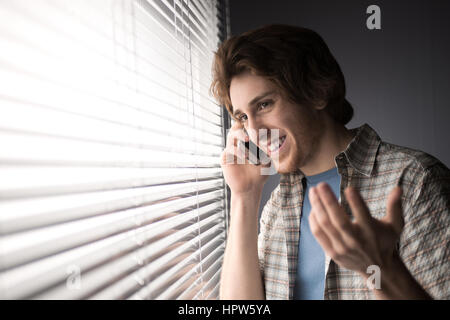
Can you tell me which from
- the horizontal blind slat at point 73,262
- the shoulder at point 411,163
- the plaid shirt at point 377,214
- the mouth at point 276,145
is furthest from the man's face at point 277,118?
the horizontal blind slat at point 73,262

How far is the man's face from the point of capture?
111 centimetres

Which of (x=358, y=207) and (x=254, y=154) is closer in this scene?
(x=358, y=207)

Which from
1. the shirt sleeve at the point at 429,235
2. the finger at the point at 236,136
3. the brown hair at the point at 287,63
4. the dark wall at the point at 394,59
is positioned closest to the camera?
the shirt sleeve at the point at 429,235

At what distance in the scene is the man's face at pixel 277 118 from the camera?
1.11 metres

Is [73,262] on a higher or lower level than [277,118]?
lower

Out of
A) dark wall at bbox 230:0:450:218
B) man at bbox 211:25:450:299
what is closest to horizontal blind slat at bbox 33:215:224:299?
man at bbox 211:25:450:299

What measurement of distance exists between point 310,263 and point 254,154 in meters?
0.45

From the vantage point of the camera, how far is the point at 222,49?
1153 mm

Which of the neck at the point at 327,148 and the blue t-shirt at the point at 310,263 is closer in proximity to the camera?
the blue t-shirt at the point at 310,263

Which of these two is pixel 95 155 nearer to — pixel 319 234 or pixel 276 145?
pixel 319 234

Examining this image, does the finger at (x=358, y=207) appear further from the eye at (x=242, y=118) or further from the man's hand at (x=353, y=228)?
the eye at (x=242, y=118)

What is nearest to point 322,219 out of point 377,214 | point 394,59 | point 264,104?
point 377,214

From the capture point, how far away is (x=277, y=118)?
1.12 metres

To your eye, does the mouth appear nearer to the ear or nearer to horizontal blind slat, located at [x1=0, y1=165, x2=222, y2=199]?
the ear
